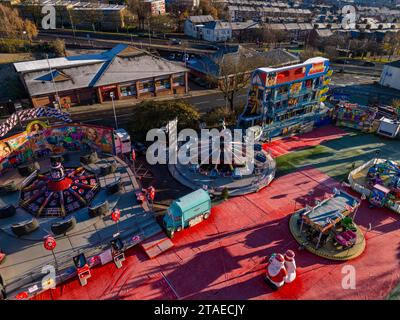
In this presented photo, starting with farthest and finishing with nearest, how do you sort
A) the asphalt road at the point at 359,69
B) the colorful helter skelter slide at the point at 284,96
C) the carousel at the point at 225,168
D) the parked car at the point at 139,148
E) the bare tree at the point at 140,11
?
the bare tree at the point at 140,11 < the asphalt road at the point at 359,69 < the colorful helter skelter slide at the point at 284,96 < the parked car at the point at 139,148 < the carousel at the point at 225,168

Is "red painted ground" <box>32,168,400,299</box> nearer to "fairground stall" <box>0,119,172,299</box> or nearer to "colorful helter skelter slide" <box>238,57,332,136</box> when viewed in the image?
"fairground stall" <box>0,119,172,299</box>

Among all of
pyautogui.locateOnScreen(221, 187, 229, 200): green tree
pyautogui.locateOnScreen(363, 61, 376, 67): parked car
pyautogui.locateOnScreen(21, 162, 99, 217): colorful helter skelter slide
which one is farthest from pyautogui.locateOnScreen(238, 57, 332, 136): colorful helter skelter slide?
pyautogui.locateOnScreen(363, 61, 376, 67): parked car

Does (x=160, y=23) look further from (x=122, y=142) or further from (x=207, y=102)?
(x=122, y=142)

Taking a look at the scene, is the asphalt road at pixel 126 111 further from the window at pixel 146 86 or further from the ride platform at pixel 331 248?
the ride platform at pixel 331 248

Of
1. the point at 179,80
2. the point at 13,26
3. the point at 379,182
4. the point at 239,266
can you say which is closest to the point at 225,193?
the point at 239,266

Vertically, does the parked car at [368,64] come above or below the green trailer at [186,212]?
below

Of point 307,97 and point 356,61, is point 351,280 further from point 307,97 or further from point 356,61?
point 356,61

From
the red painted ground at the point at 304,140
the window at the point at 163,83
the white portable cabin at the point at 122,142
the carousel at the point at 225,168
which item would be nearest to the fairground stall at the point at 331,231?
the carousel at the point at 225,168
